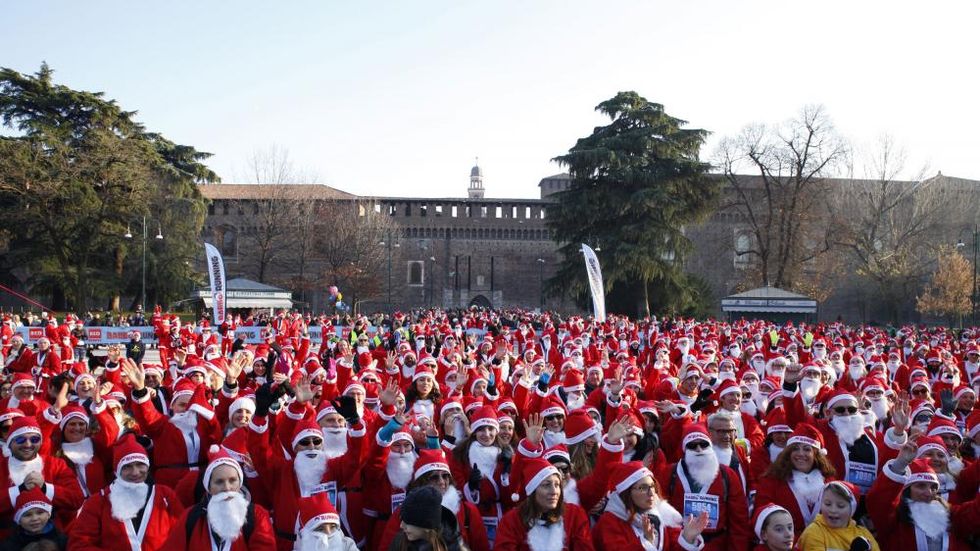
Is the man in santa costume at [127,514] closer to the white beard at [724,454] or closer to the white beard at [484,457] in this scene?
the white beard at [484,457]

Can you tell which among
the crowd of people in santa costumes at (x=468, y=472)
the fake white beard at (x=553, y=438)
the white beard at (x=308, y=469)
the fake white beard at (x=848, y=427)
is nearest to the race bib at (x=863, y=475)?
the crowd of people in santa costumes at (x=468, y=472)

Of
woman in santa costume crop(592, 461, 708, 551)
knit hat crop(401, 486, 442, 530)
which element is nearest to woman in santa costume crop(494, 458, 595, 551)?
woman in santa costume crop(592, 461, 708, 551)

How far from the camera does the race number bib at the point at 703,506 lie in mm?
5238

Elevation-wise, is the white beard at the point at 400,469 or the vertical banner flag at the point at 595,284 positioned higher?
the vertical banner flag at the point at 595,284

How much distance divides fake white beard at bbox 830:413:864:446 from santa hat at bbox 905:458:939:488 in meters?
1.33

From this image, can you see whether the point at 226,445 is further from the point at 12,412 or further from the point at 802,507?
the point at 802,507

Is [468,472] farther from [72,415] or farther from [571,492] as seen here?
[72,415]

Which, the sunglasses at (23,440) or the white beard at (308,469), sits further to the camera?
the white beard at (308,469)

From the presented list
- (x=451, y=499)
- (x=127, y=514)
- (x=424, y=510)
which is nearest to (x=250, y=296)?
(x=127, y=514)

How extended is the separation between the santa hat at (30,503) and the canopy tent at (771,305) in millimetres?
37604

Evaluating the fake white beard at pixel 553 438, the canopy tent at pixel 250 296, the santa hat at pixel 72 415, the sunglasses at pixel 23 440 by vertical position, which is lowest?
the canopy tent at pixel 250 296

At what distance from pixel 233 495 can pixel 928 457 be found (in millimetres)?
4421

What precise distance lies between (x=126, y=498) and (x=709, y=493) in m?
3.51

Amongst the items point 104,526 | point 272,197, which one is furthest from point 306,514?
point 272,197
